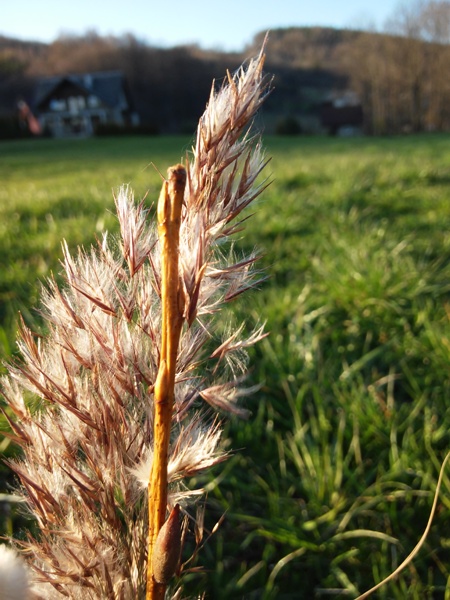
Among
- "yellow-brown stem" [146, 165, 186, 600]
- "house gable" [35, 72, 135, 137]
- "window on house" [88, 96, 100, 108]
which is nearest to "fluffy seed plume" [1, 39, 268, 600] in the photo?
"yellow-brown stem" [146, 165, 186, 600]

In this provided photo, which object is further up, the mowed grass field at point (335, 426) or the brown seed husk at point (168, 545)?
the brown seed husk at point (168, 545)

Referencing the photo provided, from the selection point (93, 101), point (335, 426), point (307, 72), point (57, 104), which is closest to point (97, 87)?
point (93, 101)

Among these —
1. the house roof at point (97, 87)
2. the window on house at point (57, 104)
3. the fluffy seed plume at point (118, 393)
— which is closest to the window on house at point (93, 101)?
the house roof at point (97, 87)

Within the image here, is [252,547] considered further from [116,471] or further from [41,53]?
[41,53]

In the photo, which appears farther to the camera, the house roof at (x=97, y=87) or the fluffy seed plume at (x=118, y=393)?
the house roof at (x=97, y=87)

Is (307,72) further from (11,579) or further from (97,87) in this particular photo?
(11,579)

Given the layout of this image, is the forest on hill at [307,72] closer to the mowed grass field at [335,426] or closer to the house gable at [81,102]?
the house gable at [81,102]

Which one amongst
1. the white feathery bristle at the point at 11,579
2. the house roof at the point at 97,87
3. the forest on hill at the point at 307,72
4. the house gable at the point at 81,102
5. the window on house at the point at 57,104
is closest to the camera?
the white feathery bristle at the point at 11,579
